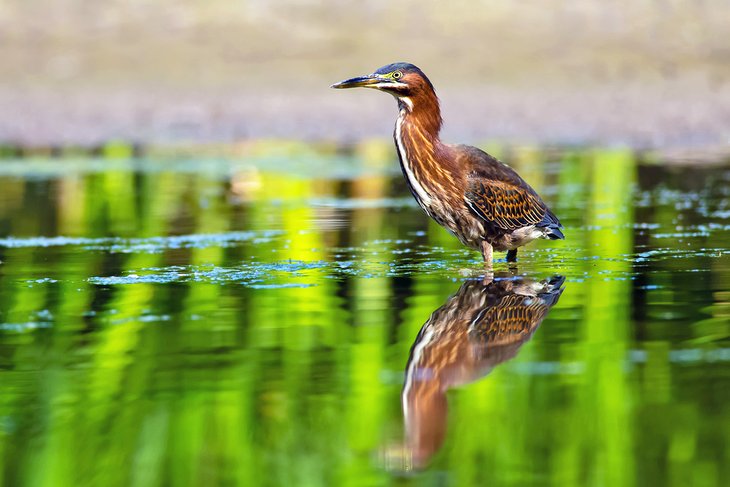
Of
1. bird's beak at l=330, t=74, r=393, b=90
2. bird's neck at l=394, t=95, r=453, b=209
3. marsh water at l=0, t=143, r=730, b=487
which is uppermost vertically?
bird's beak at l=330, t=74, r=393, b=90

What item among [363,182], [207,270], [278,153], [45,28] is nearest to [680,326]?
[207,270]

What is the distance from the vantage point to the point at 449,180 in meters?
8.55

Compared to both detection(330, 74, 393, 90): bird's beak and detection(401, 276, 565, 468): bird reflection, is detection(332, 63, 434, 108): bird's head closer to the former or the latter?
detection(330, 74, 393, 90): bird's beak

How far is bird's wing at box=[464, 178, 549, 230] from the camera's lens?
859 cm

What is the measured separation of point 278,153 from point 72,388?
1442 cm

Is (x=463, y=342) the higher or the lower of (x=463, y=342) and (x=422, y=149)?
the lower

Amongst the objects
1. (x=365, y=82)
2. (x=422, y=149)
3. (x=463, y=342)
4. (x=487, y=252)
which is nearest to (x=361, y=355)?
(x=463, y=342)

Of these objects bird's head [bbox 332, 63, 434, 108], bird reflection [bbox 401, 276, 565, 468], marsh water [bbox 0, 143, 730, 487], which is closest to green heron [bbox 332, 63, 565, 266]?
bird's head [bbox 332, 63, 434, 108]

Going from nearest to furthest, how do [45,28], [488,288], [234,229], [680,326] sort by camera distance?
1. [680,326]
2. [488,288]
3. [234,229]
4. [45,28]

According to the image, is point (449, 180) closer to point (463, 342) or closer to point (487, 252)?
point (487, 252)

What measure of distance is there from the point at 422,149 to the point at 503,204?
1.94 feet

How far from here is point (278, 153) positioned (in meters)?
19.7

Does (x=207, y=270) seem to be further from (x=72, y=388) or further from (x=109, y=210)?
(x=109, y=210)

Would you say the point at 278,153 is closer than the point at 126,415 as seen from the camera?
No
